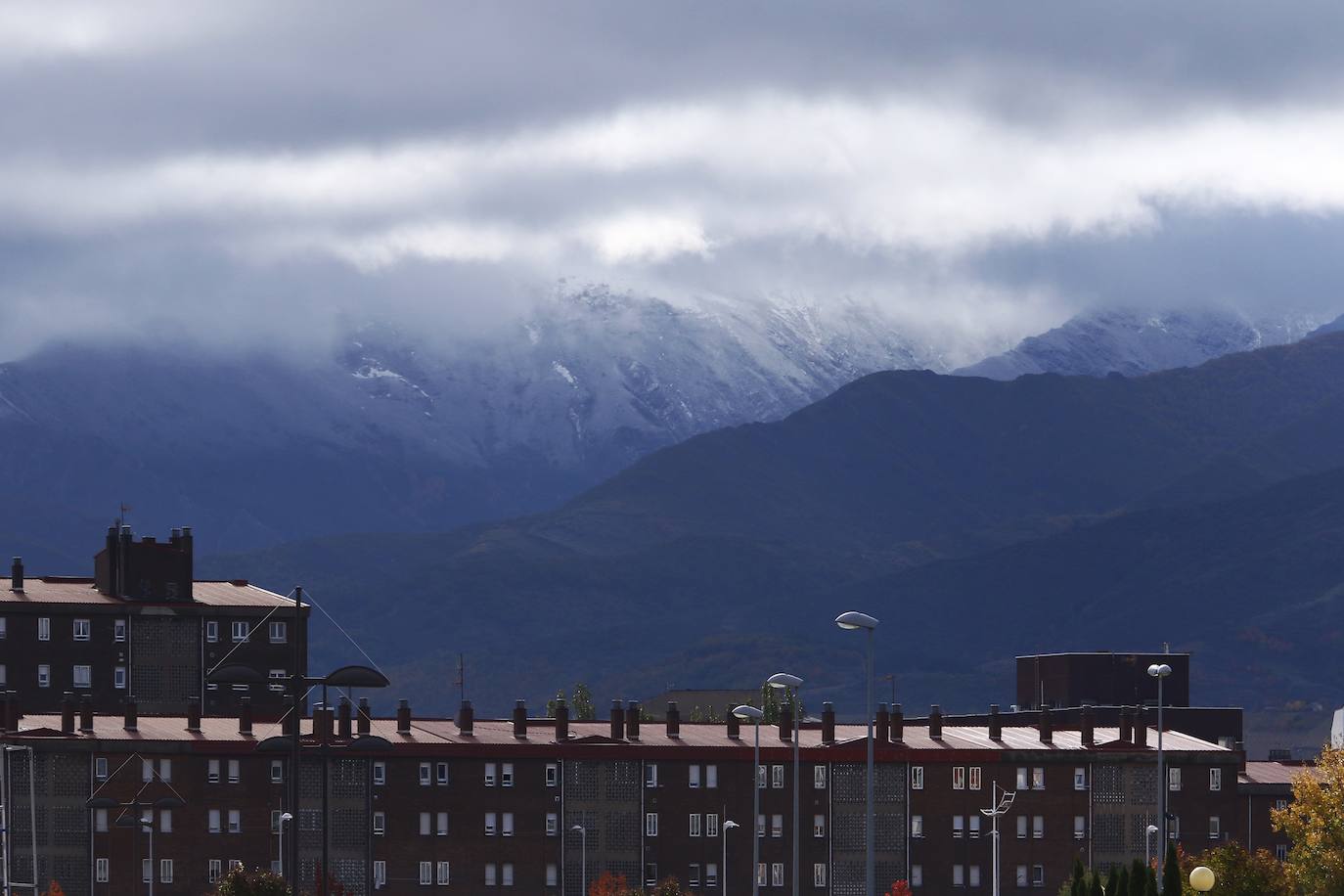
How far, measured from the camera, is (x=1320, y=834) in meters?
102

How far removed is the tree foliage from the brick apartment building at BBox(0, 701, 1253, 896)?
65.2 metres

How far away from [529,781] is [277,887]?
2222 inches

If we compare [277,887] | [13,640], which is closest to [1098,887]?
[277,887]

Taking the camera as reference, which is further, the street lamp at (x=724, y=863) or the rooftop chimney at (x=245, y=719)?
the rooftop chimney at (x=245, y=719)

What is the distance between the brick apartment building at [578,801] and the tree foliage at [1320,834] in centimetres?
6520

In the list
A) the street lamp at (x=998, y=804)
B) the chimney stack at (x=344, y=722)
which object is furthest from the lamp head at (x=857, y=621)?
the street lamp at (x=998, y=804)

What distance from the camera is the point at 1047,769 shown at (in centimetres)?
17925

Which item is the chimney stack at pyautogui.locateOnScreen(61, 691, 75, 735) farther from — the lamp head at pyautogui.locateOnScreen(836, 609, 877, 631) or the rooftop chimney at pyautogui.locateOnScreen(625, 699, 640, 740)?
the lamp head at pyautogui.locateOnScreen(836, 609, 877, 631)

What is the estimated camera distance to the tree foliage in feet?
333

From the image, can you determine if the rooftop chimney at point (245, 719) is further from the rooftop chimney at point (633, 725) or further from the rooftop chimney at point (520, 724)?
the rooftop chimney at point (633, 725)

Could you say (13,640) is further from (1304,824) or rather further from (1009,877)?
(1304,824)

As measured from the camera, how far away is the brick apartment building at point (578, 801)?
536 feet

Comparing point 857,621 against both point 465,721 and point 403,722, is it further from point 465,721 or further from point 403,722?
point 465,721

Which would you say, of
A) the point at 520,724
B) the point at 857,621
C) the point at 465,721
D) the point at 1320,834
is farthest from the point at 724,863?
the point at 857,621
